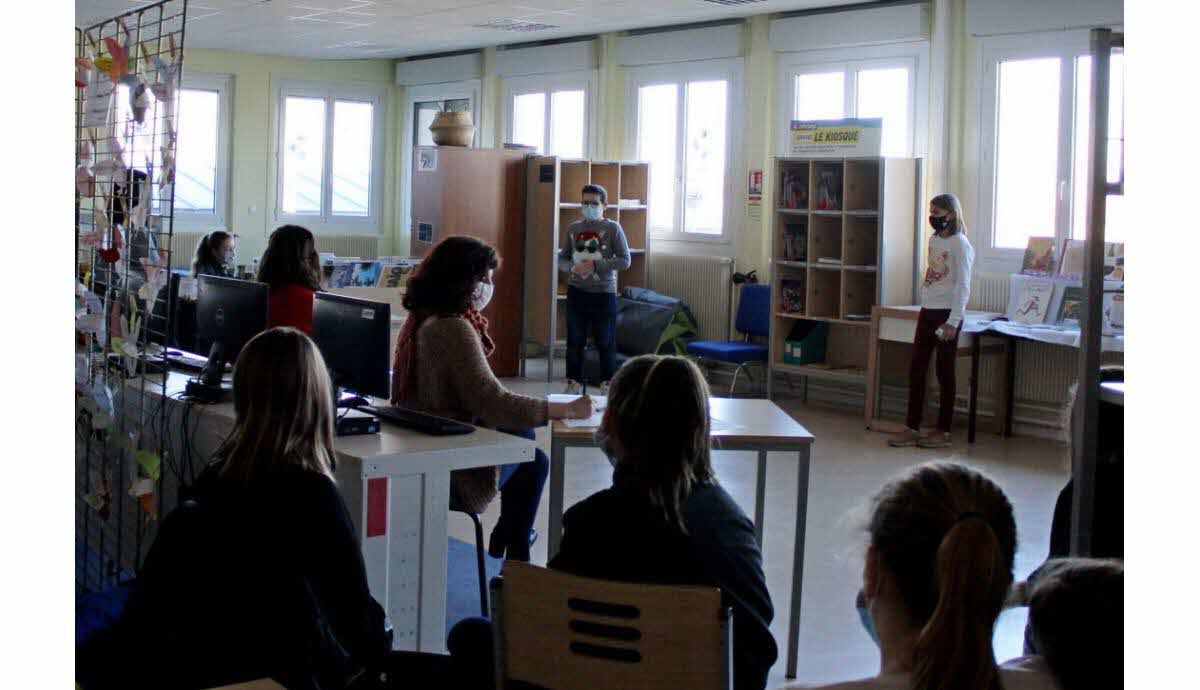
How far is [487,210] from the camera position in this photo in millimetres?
9969

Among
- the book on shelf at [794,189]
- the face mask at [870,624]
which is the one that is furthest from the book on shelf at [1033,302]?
the face mask at [870,624]

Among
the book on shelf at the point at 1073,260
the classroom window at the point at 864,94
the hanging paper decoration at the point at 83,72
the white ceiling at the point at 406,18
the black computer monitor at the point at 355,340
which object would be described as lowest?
the black computer monitor at the point at 355,340

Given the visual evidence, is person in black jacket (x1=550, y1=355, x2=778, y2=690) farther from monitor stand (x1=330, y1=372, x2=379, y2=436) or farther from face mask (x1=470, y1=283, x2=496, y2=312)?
face mask (x1=470, y1=283, x2=496, y2=312)

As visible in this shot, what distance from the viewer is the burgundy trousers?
25.1 feet

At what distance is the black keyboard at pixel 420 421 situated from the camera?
3673 millimetres

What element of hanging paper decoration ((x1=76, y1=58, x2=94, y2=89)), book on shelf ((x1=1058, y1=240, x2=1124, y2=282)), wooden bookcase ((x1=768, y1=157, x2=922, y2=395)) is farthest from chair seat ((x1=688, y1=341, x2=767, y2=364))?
hanging paper decoration ((x1=76, y1=58, x2=94, y2=89))

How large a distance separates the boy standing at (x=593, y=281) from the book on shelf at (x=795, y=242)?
1.17 meters

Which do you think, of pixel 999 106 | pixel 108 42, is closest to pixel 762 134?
pixel 999 106

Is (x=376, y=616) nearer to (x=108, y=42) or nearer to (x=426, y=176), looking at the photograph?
(x=108, y=42)

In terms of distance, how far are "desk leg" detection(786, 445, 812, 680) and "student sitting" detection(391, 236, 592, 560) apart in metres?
0.67

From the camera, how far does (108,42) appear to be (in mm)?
3184

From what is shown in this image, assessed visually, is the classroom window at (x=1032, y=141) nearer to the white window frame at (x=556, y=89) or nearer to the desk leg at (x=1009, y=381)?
the desk leg at (x=1009, y=381)

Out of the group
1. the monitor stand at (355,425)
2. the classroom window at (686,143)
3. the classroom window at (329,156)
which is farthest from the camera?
the classroom window at (329,156)

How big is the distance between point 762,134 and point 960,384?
102 inches
